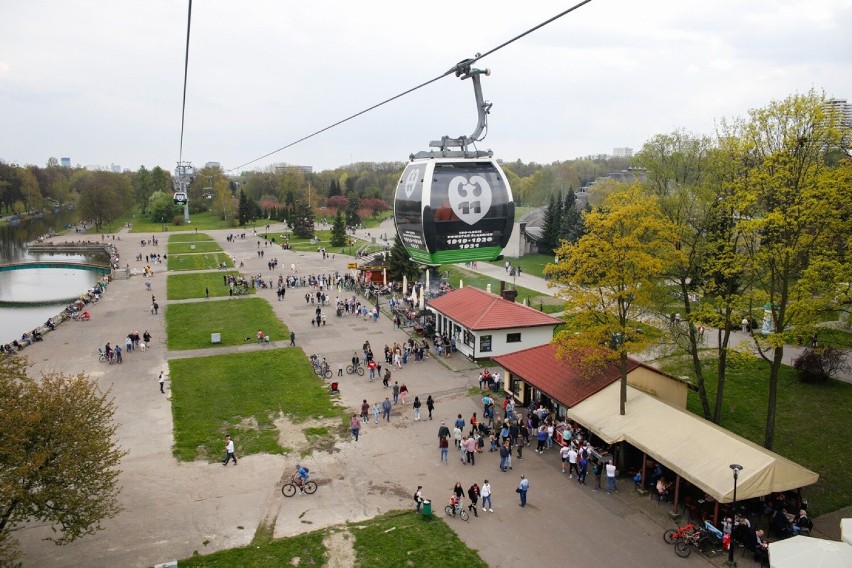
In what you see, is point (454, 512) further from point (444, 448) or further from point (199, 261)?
A: point (199, 261)

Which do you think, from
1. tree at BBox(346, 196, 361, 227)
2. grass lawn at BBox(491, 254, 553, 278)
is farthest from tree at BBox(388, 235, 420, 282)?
tree at BBox(346, 196, 361, 227)

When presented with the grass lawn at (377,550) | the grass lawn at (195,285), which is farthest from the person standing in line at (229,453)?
the grass lawn at (195,285)

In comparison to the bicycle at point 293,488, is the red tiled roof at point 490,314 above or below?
above

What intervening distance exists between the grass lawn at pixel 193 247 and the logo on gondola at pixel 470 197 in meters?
70.2

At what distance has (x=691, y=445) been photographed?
1647 cm

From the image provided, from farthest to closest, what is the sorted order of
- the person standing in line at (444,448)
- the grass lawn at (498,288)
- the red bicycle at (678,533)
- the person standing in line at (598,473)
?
the grass lawn at (498,288) → the person standing in line at (444,448) → the person standing in line at (598,473) → the red bicycle at (678,533)

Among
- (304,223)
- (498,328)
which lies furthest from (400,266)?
(304,223)

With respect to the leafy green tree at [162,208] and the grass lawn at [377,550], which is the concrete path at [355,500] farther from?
the leafy green tree at [162,208]

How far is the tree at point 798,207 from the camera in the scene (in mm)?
16406

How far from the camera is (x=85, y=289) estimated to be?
6112cm

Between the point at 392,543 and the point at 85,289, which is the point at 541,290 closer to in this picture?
the point at 392,543

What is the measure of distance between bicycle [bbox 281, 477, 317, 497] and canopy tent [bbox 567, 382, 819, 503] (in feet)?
29.7

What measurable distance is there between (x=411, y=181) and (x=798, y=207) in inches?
438

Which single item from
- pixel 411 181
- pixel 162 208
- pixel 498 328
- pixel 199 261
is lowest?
pixel 498 328
